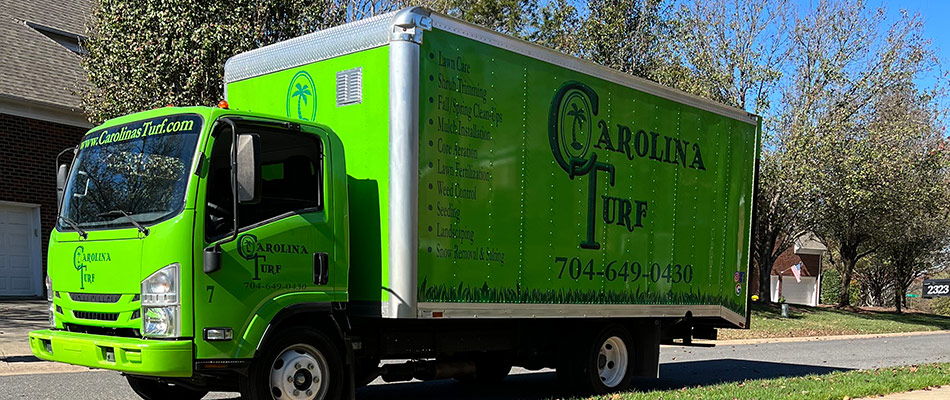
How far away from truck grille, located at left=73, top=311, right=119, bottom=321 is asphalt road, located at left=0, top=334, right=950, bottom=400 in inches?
93.9

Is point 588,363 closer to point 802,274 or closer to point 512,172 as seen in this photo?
point 512,172

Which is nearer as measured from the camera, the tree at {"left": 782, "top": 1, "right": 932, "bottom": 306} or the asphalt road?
the asphalt road

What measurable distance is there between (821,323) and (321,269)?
2529cm

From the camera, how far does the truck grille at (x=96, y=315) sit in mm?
6750

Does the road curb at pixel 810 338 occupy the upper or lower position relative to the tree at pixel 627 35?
lower

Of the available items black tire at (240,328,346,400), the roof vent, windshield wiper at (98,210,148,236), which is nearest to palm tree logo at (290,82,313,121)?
the roof vent

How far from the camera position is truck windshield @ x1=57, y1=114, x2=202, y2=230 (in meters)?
6.77

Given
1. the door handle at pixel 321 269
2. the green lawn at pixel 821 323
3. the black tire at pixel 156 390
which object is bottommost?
the green lawn at pixel 821 323

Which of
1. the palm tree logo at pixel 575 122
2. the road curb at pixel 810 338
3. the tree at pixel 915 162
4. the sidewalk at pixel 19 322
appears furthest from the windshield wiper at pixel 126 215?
the tree at pixel 915 162

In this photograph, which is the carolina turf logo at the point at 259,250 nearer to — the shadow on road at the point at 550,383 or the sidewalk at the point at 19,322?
the shadow on road at the point at 550,383

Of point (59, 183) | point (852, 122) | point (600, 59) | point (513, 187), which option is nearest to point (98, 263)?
point (59, 183)

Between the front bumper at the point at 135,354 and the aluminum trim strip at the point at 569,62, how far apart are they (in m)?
3.40

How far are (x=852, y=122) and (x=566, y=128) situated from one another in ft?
72.1

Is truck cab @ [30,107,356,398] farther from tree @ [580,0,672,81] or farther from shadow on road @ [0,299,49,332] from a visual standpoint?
tree @ [580,0,672,81]
